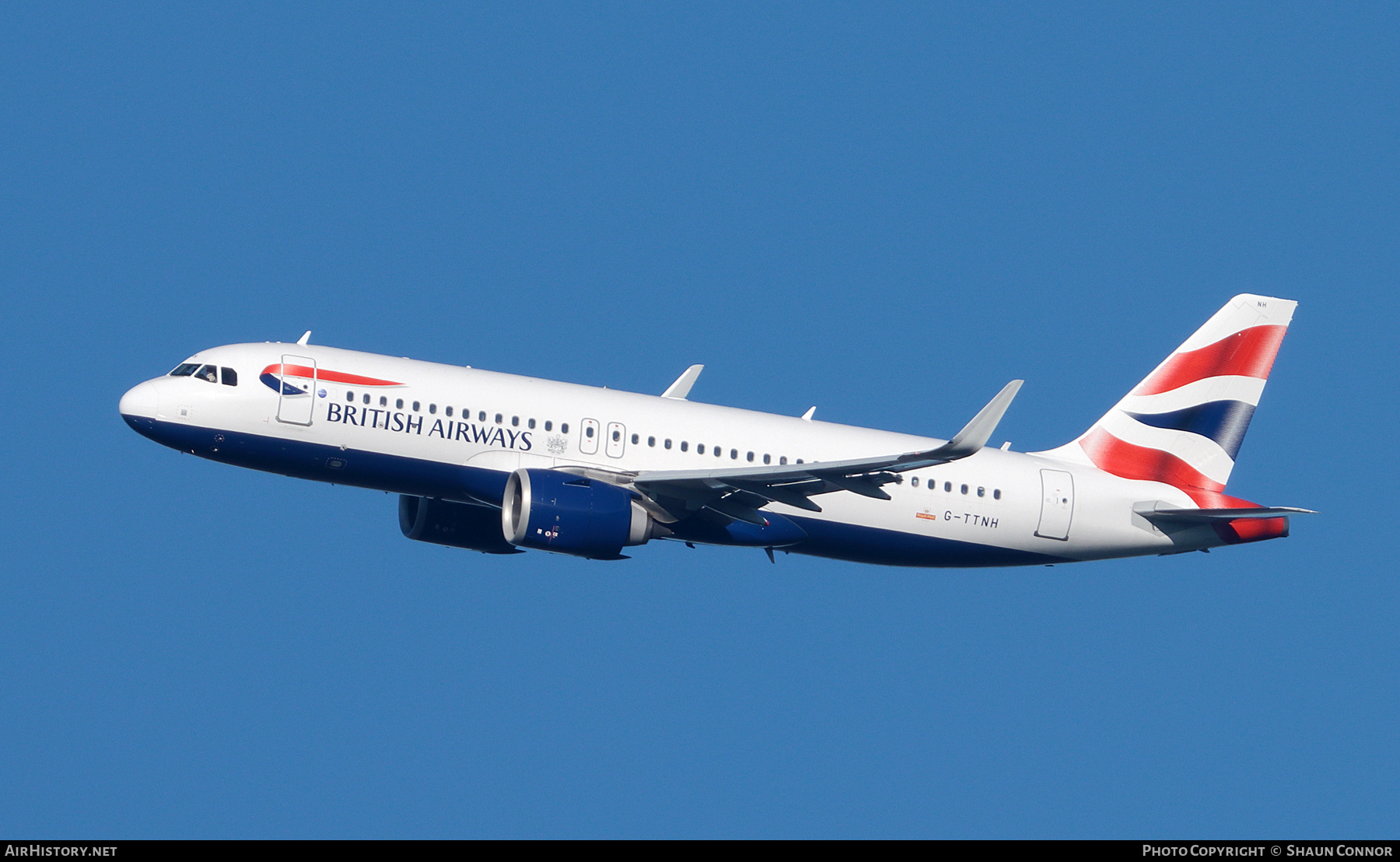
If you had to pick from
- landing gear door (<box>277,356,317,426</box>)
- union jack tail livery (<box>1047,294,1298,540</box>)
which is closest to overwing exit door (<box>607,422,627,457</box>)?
landing gear door (<box>277,356,317,426</box>)

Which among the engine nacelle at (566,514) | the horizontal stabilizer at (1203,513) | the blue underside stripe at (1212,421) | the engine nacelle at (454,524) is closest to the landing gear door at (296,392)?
the engine nacelle at (566,514)

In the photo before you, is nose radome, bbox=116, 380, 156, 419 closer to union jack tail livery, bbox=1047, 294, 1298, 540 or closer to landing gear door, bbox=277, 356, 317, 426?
landing gear door, bbox=277, 356, 317, 426

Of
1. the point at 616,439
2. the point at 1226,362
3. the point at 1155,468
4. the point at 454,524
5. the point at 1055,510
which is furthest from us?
the point at 1226,362

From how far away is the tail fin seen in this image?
163 feet

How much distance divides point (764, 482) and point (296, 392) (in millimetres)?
11978

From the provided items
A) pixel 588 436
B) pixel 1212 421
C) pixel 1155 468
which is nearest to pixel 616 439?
pixel 588 436

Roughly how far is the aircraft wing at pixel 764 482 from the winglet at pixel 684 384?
4.36 metres

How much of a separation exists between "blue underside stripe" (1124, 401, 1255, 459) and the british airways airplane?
0.05 metres

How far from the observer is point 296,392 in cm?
4381

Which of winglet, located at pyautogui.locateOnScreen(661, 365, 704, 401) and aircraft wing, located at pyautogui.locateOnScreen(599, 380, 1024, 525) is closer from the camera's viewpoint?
aircraft wing, located at pyautogui.locateOnScreen(599, 380, 1024, 525)

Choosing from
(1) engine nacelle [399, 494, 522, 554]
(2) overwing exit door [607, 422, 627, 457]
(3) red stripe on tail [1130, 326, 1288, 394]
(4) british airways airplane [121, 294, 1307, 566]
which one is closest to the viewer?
(4) british airways airplane [121, 294, 1307, 566]

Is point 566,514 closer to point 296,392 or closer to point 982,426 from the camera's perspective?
point 296,392

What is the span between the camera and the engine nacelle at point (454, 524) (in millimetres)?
48969
